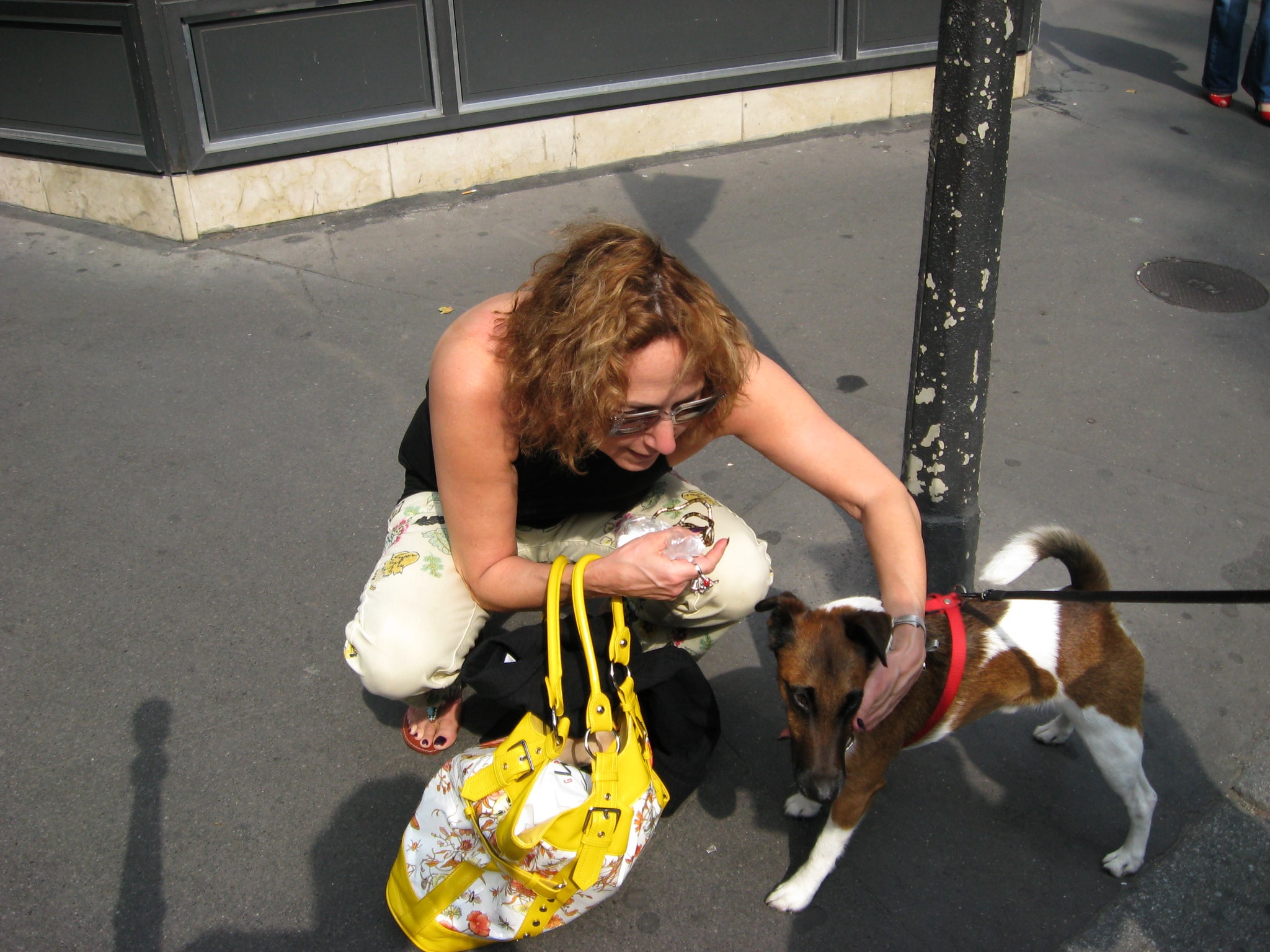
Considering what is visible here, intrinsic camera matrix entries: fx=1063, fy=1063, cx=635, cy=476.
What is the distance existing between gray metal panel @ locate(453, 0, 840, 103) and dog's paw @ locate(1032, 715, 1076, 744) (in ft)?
16.9

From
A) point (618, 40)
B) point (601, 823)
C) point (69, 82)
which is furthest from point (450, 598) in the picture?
point (618, 40)

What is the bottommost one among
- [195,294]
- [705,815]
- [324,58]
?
[705,815]

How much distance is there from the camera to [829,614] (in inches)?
99.8

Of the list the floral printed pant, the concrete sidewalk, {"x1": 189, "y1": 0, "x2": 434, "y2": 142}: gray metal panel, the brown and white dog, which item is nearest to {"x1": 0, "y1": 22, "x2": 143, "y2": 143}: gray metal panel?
{"x1": 189, "y1": 0, "x2": 434, "y2": 142}: gray metal panel

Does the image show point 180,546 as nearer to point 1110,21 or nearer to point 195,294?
point 195,294

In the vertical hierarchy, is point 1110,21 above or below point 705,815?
above

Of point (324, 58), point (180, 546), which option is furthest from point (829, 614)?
point (324, 58)

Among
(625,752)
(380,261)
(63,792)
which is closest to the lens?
(625,752)

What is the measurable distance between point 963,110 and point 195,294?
4.15m

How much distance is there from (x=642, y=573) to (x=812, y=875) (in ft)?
3.01

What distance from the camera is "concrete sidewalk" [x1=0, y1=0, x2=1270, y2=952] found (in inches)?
103

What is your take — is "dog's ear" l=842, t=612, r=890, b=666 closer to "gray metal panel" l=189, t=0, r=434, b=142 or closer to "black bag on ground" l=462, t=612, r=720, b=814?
A: "black bag on ground" l=462, t=612, r=720, b=814

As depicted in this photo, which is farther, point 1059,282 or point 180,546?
point 1059,282

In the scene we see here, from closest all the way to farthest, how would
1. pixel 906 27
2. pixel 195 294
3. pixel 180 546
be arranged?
pixel 180 546, pixel 195 294, pixel 906 27
